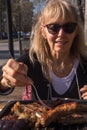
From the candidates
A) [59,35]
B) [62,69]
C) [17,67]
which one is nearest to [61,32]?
[59,35]

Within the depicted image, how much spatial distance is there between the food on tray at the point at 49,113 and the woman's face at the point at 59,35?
0.66 m

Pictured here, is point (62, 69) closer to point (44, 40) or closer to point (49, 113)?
point (44, 40)

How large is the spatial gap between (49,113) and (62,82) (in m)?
1.01

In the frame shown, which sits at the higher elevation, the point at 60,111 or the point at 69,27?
the point at 69,27

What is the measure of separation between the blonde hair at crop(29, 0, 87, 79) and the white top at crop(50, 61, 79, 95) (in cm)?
6

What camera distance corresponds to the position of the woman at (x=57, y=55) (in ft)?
8.35

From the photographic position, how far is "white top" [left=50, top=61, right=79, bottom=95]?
8.88 feet

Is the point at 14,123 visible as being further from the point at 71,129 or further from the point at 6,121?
the point at 71,129

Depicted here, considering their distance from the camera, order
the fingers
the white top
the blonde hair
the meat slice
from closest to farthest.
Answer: the meat slice → the fingers → the blonde hair → the white top

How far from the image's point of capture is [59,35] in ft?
8.16

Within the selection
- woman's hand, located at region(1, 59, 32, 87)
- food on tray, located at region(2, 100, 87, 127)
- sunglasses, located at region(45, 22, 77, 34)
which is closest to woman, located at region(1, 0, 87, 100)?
sunglasses, located at region(45, 22, 77, 34)

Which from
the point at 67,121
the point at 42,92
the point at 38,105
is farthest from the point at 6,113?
the point at 42,92

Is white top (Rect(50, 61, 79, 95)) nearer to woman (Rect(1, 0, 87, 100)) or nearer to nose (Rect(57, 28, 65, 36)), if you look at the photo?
woman (Rect(1, 0, 87, 100))

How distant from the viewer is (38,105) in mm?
1928
